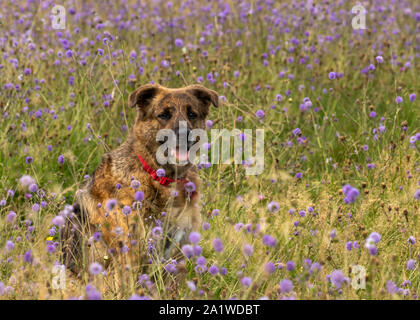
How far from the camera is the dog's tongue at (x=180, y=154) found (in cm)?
479

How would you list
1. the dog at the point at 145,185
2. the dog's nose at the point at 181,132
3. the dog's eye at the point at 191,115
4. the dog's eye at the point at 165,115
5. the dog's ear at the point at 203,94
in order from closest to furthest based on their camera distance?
the dog at the point at 145,185
the dog's nose at the point at 181,132
the dog's eye at the point at 165,115
the dog's eye at the point at 191,115
the dog's ear at the point at 203,94

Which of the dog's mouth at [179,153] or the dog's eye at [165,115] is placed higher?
the dog's eye at [165,115]

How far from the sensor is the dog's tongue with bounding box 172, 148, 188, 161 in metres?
4.79

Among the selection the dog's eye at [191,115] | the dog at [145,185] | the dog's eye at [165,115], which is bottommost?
the dog at [145,185]

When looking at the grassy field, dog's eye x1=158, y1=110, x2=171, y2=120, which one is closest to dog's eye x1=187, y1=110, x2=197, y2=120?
dog's eye x1=158, y1=110, x2=171, y2=120

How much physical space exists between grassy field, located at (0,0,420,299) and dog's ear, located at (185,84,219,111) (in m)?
0.32

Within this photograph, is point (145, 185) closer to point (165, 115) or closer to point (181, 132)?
point (181, 132)

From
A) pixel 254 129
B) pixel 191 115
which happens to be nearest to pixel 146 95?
pixel 191 115

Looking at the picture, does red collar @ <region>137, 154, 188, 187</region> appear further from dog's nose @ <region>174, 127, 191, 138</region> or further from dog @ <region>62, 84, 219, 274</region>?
dog's nose @ <region>174, 127, 191, 138</region>

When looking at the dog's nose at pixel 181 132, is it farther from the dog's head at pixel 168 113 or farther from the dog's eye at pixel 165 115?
the dog's eye at pixel 165 115

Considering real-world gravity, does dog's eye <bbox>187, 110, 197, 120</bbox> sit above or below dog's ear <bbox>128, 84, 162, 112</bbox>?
below

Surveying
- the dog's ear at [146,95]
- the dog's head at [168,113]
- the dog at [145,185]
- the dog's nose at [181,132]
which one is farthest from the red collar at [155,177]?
the dog's ear at [146,95]

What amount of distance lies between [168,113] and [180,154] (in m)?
0.37
